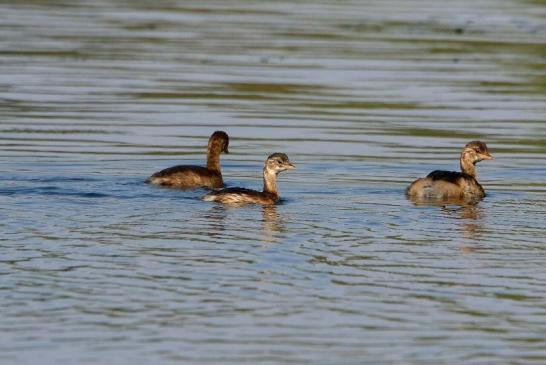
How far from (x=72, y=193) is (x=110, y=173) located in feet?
5.26

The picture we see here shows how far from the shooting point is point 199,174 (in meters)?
16.3

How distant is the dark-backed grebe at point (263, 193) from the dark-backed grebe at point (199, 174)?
735 mm

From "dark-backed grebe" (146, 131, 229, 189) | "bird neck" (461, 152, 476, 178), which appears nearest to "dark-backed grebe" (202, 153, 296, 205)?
"dark-backed grebe" (146, 131, 229, 189)

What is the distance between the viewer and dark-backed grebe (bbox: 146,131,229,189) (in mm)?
15750

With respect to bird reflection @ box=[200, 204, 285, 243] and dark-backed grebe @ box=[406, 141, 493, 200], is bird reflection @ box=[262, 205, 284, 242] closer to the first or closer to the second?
bird reflection @ box=[200, 204, 285, 243]

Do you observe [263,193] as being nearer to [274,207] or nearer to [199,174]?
[274,207]

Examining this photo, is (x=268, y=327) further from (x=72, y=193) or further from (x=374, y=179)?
(x=374, y=179)

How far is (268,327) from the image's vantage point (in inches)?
380

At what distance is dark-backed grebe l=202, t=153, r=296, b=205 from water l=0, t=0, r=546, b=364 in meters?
0.24

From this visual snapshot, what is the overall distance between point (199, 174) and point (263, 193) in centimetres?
138

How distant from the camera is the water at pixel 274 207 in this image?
9.58 metres

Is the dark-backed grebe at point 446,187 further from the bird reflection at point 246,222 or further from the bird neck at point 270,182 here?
the bird reflection at point 246,222

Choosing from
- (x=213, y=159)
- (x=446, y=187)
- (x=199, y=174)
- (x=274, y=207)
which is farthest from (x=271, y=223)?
(x=213, y=159)

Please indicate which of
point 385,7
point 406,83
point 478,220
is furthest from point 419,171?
point 385,7
